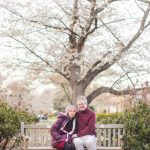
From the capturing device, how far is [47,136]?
9586 millimetres

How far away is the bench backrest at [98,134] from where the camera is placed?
919 cm

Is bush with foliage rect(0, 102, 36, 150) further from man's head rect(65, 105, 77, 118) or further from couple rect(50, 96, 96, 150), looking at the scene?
man's head rect(65, 105, 77, 118)

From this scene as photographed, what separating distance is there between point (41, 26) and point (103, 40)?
2244 mm

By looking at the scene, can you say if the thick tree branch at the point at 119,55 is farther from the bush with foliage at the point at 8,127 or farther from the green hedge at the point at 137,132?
the green hedge at the point at 137,132

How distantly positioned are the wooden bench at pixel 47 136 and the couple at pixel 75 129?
1159mm

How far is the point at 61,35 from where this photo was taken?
15.8 metres

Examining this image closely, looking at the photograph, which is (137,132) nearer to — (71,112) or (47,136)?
(71,112)

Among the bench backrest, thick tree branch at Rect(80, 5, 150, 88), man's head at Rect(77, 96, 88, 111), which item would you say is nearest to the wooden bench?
the bench backrest

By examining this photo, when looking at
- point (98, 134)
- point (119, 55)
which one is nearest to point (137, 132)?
point (98, 134)

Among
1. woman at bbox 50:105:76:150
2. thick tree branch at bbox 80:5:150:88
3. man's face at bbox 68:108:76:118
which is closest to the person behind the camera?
woman at bbox 50:105:76:150

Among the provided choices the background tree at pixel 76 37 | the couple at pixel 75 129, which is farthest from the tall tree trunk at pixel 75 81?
the couple at pixel 75 129

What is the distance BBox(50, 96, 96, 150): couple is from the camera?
786 centimetres

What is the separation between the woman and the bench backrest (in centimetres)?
127

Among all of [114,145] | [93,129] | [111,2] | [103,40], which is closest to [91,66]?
[103,40]
